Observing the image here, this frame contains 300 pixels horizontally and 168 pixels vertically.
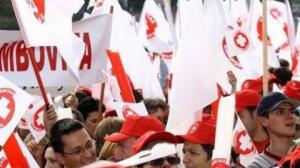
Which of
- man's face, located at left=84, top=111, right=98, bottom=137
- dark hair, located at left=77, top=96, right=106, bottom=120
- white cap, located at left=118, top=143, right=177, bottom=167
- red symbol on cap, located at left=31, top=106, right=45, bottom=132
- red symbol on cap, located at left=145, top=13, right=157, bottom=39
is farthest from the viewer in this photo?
red symbol on cap, located at left=145, top=13, right=157, bottom=39

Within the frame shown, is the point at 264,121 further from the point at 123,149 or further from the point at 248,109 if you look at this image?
the point at 248,109

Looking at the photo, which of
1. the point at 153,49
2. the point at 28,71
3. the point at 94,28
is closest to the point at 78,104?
the point at 94,28

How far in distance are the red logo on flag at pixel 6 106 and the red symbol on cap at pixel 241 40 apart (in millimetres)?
5521

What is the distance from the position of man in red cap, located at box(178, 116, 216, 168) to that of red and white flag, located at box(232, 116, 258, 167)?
0.72 metres

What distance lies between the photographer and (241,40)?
462 inches

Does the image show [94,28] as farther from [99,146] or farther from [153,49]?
[153,49]

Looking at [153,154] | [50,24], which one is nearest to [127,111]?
[50,24]

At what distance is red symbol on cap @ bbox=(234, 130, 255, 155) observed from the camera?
718 centimetres

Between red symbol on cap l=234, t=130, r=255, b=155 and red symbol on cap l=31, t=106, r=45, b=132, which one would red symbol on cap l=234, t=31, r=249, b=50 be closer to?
red symbol on cap l=31, t=106, r=45, b=132

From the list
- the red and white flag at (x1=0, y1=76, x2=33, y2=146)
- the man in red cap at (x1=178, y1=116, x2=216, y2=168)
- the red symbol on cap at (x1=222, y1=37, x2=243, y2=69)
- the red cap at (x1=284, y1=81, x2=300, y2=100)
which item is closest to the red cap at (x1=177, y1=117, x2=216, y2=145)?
the man in red cap at (x1=178, y1=116, x2=216, y2=168)

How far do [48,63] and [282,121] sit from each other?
7.61ft

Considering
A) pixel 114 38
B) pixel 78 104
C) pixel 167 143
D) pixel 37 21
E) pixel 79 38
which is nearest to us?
pixel 167 143

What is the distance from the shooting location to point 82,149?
6.05m

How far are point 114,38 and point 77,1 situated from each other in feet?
8.43
